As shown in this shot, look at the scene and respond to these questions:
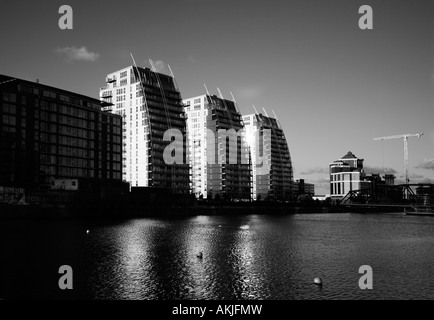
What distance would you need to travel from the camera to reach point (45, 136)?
17725 centimetres

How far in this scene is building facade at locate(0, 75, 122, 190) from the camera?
517ft

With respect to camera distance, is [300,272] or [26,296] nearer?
[26,296]

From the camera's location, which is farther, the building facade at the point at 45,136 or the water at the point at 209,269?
the building facade at the point at 45,136

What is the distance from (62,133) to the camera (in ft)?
605

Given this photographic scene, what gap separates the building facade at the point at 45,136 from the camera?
158m

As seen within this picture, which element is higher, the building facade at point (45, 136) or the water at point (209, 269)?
the building facade at point (45, 136)

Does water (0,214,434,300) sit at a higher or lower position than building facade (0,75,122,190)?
lower

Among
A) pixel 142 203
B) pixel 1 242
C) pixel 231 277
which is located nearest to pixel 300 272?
pixel 231 277

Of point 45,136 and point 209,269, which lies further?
point 45,136

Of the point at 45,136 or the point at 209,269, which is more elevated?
the point at 45,136
